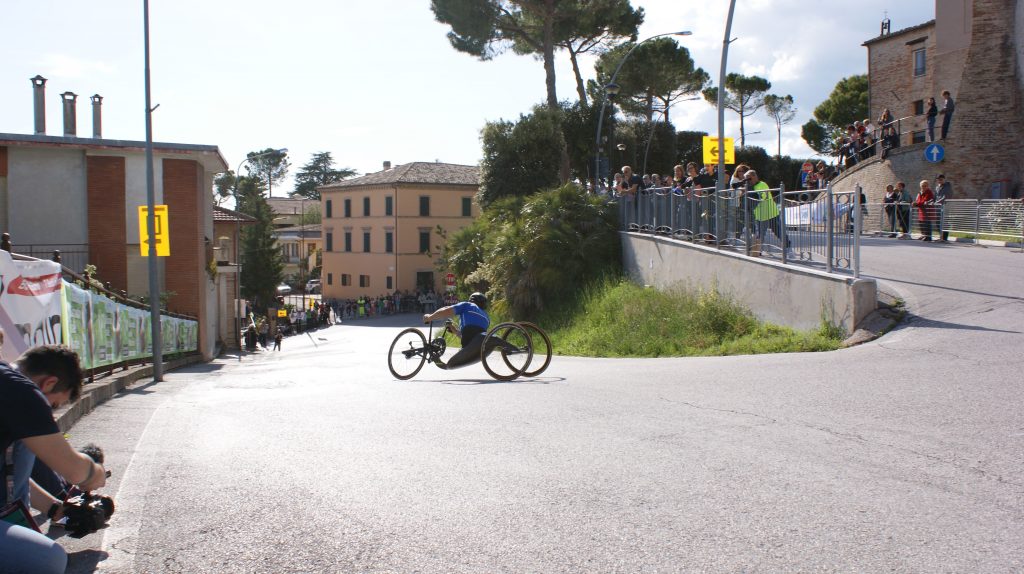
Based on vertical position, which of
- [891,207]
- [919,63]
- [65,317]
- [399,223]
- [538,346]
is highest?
[919,63]

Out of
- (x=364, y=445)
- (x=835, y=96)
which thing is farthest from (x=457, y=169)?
(x=364, y=445)

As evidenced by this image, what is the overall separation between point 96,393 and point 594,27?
35.4 meters

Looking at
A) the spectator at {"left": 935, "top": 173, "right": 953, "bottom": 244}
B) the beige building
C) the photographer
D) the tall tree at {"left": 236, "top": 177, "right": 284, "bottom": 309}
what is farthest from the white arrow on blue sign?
the tall tree at {"left": 236, "top": 177, "right": 284, "bottom": 309}

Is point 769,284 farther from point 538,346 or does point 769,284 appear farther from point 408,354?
point 408,354

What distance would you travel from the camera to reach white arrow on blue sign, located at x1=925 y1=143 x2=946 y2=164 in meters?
30.3

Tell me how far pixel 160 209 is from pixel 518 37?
25109 mm

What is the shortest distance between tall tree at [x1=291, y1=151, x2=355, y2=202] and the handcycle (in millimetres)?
112038

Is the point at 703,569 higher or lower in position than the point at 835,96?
lower

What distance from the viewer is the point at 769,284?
14.2m

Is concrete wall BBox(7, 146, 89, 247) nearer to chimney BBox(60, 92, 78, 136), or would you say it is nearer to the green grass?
chimney BBox(60, 92, 78, 136)

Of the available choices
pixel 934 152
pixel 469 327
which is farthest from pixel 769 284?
pixel 934 152

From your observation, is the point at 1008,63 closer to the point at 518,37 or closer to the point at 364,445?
the point at 518,37

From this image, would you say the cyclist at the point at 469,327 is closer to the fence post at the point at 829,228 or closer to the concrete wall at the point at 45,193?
the fence post at the point at 829,228

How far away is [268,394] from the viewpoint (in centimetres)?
1206
